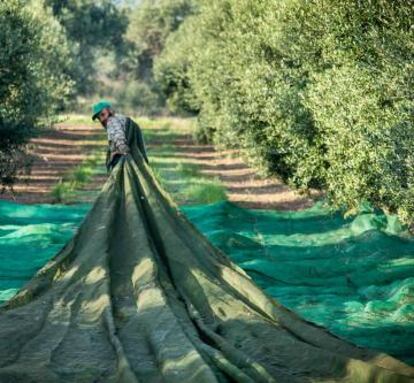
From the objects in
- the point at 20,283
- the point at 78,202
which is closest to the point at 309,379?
the point at 20,283

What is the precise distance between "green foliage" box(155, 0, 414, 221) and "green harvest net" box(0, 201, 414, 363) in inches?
43.7

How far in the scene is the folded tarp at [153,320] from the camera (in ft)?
22.8

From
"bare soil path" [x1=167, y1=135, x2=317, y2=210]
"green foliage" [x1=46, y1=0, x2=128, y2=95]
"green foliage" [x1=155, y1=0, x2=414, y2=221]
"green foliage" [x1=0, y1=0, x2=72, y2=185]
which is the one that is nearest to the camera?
"green foliage" [x1=155, y1=0, x2=414, y2=221]

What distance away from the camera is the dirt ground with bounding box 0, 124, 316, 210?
24125mm

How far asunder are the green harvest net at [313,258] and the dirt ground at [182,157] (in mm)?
1835

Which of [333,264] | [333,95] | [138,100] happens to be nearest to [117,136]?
[333,95]

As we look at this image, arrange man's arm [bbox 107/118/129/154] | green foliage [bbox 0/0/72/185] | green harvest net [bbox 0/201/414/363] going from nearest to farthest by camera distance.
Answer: green harvest net [bbox 0/201/414/363]
man's arm [bbox 107/118/129/154]
green foliage [bbox 0/0/72/185]

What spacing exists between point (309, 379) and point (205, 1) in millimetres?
26086

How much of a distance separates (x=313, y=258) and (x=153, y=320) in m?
6.98

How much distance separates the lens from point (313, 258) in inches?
577

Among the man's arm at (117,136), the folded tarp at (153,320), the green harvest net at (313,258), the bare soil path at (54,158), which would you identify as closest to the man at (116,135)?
the man's arm at (117,136)

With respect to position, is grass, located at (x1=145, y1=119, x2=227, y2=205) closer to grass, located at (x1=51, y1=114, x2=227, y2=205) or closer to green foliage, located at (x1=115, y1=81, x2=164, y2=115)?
grass, located at (x1=51, y1=114, x2=227, y2=205)

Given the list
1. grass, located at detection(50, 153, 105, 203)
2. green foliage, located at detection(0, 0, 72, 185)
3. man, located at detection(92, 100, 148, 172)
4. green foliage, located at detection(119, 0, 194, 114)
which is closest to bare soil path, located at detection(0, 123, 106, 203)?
grass, located at detection(50, 153, 105, 203)

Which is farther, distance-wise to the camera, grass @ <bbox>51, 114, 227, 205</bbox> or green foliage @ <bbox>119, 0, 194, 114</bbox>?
green foliage @ <bbox>119, 0, 194, 114</bbox>
